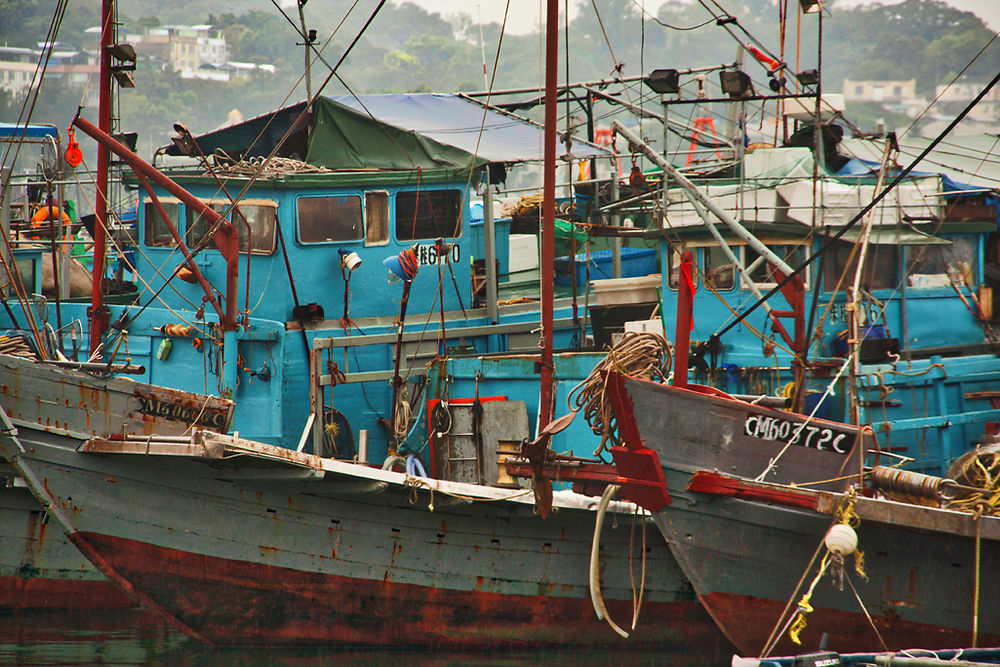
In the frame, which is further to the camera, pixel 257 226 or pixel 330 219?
pixel 330 219

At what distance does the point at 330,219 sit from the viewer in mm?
12750

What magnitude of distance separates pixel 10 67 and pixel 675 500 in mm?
78440

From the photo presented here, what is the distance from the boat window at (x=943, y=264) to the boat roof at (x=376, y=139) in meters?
4.44

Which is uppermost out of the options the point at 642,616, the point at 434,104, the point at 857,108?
the point at 857,108

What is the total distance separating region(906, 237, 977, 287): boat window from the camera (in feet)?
37.3

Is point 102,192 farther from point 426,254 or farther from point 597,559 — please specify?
point 597,559

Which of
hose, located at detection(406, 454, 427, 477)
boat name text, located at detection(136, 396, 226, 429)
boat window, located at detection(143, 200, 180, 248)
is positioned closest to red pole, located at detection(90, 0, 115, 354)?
boat window, located at detection(143, 200, 180, 248)

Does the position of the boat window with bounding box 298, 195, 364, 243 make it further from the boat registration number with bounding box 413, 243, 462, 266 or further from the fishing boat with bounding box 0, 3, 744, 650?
the boat registration number with bounding box 413, 243, 462, 266

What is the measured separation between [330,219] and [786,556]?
23.1ft

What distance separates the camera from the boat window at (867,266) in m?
11.1

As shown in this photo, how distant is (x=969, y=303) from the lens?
11617 millimetres


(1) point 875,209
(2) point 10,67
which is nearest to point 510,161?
(1) point 875,209

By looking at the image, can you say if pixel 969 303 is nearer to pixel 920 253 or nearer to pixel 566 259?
pixel 920 253

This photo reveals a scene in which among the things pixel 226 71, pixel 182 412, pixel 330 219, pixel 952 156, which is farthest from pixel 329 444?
pixel 226 71
